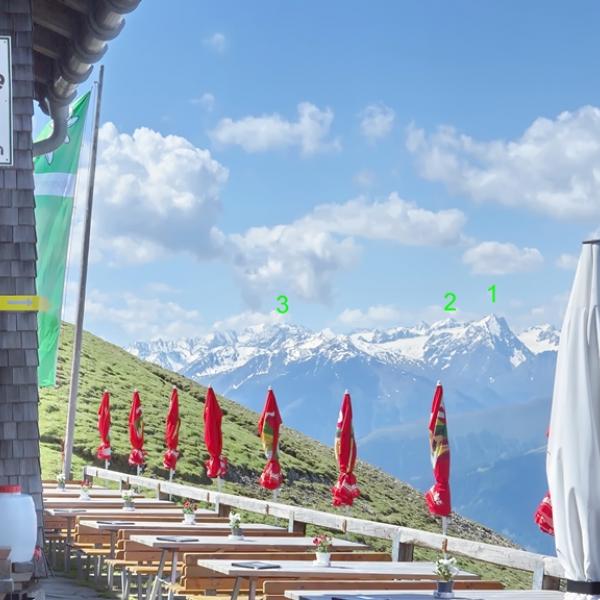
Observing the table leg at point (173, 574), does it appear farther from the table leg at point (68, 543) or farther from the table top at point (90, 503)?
the table top at point (90, 503)

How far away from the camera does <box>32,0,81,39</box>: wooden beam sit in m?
11.5

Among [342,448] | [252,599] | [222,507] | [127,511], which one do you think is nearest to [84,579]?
[127,511]

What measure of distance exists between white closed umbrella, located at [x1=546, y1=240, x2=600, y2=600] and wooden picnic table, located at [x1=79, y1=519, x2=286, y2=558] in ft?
20.4

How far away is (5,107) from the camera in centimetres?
721

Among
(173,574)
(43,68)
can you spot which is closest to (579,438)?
(173,574)

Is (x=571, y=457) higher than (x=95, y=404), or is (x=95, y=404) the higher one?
(x=95, y=404)

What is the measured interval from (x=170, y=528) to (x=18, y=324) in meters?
2.96

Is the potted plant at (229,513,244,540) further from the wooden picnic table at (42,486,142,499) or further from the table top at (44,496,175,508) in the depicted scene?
the wooden picnic table at (42,486,142,499)

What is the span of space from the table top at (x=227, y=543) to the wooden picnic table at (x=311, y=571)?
44.6 inches

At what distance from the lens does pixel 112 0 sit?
10.3 metres

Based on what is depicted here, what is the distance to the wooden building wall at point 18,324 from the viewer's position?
9820 mm

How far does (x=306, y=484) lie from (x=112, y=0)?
44315 millimetres

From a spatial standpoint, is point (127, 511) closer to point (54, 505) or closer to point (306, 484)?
point (54, 505)

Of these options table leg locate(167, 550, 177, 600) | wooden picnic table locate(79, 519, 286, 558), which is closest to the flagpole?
wooden picnic table locate(79, 519, 286, 558)
